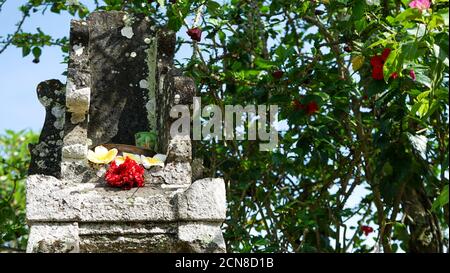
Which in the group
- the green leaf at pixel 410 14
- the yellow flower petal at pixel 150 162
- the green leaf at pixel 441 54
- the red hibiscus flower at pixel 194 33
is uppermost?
the red hibiscus flower at pixel 194 33

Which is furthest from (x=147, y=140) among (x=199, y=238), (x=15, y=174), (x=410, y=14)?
(x=15, y=174)

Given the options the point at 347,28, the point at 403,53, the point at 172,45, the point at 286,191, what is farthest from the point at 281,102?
the point at 403,53

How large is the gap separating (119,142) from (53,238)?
3.79 feet

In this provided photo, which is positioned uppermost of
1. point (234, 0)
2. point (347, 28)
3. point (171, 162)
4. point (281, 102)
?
point (234, 0)

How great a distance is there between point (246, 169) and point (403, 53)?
12.2 feet

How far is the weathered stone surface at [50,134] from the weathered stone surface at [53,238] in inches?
23.9

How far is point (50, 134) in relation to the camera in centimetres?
475

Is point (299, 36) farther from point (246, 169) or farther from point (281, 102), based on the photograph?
point (281, 102)

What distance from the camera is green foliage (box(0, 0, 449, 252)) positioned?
5785 millimetres

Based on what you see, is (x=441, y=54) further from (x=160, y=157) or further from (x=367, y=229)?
(x=367, y=229)

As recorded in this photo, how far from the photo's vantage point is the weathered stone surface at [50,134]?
15.4 ft

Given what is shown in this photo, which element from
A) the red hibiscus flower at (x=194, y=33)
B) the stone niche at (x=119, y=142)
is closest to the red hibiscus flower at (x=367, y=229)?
the red hibiscus flower at (x=194, y=33)

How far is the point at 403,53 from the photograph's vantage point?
12.6ft

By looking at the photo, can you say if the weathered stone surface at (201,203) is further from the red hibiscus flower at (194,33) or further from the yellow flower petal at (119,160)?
the red hibiscus flower at (194,33)
